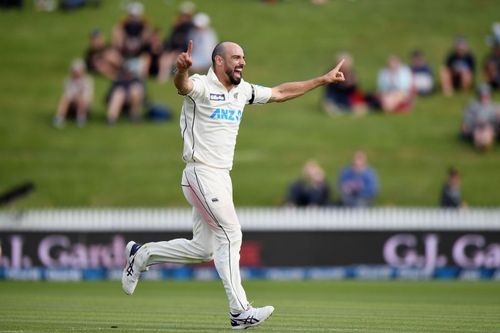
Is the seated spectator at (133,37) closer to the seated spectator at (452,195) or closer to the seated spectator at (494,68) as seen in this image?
the seated spectator at (494,68)

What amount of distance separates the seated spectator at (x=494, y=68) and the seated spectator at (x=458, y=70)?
39cm

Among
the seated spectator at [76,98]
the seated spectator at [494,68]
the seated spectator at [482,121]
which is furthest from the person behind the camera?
the seated spectator at [494,68]

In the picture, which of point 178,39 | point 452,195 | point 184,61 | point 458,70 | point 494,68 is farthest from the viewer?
point 494,68

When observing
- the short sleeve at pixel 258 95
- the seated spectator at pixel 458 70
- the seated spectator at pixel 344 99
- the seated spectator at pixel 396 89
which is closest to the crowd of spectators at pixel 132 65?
the seated spectator at pixel 344 99

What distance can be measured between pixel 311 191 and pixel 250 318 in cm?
1313

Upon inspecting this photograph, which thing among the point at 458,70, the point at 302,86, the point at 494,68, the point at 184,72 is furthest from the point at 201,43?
the point at 184,72

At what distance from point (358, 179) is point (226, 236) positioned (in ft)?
43.7

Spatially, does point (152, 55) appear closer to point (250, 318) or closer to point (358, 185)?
point (358, 185)

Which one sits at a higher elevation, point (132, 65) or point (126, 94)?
point (132, 65)

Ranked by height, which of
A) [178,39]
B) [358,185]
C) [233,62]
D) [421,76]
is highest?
[178,39]

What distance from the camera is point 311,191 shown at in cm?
2225

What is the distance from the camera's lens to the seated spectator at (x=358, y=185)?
73.4ft

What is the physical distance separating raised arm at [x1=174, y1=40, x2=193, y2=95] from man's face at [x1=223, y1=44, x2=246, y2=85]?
424 millimetres

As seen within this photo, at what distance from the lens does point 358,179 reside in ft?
73.8
